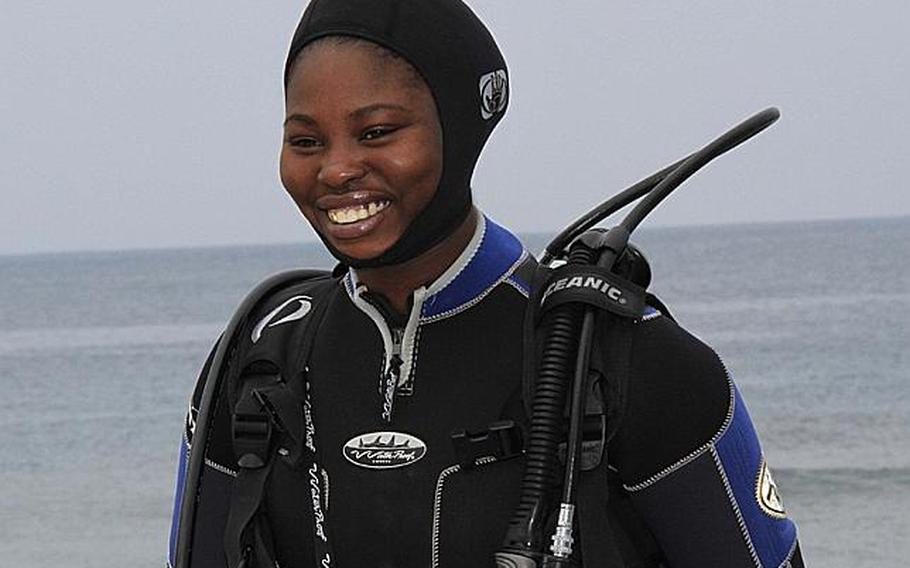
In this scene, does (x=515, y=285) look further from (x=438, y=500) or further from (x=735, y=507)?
(x=735, y=507)

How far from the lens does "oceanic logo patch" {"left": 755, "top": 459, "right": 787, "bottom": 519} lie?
2479 mm

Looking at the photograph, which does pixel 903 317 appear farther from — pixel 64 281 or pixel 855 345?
pixel 64 281

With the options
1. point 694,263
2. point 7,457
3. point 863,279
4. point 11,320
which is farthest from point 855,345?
point 694,263

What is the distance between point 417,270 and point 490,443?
29 cm

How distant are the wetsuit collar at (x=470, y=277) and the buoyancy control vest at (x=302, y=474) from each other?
0.06 metres

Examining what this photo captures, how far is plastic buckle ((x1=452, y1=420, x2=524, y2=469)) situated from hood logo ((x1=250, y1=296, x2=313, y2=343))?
0.38 meters

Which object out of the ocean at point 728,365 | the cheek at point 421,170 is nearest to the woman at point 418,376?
the cheek at point 421,170

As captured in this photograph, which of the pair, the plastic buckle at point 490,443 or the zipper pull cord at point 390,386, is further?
the zipper pull cord at point 390,386

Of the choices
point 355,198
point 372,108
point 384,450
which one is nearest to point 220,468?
point 384,450

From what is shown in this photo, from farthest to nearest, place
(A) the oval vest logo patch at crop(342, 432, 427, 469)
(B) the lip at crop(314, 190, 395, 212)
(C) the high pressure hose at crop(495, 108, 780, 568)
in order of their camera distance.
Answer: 1. (A) the oval vest logo patch at crop(342, 432, 427, 469)
2. (B) the lip at crop(314, 190, 395, 212)
3. (C) the high pressure hose at crop(495, 108, 780, 568)

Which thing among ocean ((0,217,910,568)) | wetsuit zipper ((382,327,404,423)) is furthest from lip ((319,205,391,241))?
ocean ((0,217,910,568))

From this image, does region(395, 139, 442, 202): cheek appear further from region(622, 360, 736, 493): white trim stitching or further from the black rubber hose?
region(622, 360, 736, 493): white trim stitching

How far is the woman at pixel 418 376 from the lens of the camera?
93.4 inches

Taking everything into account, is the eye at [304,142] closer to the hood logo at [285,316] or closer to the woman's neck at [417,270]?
the woman's neck at [417,270]
